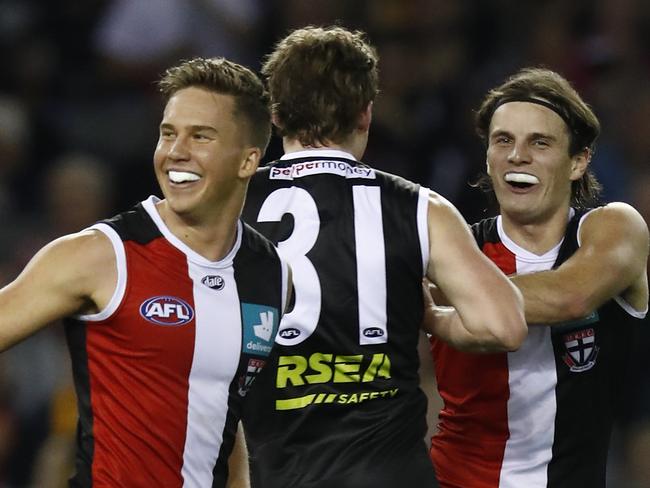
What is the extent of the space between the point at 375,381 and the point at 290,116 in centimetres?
95

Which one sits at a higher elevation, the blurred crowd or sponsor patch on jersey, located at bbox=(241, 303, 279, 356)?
the blurred crowd

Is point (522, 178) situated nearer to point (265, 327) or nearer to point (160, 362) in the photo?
point (265, 327)

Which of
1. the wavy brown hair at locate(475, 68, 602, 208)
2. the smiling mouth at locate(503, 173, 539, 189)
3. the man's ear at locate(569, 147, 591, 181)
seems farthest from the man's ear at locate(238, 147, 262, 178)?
the man's ear at locate(569, 147, 591, 181)

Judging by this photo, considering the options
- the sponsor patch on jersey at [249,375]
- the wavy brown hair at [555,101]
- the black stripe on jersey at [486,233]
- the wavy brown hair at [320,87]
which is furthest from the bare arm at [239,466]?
the wavy brown hair at [555,101]

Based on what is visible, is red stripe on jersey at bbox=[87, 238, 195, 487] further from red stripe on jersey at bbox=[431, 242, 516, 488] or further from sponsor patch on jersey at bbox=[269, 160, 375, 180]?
red stripe on jersey at bbox=[431, 242, 516, 488]

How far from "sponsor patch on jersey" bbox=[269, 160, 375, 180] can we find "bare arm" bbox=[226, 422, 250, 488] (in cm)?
87

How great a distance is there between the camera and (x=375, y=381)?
430cm

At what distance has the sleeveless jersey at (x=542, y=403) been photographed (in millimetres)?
4746

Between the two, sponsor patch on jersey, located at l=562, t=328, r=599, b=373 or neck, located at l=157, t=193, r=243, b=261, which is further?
sponsor patch on jersey, located at l=562, t=328, r=599, b=373

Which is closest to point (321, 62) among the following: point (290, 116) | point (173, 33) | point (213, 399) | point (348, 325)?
point (290, 116)

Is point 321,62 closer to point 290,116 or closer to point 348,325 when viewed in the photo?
point 290,116

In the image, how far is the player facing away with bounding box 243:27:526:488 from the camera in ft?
13.9

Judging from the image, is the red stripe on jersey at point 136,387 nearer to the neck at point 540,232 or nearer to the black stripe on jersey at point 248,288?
the black stripe on jersey at point 248,288

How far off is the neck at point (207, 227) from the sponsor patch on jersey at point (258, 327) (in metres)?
0.20
